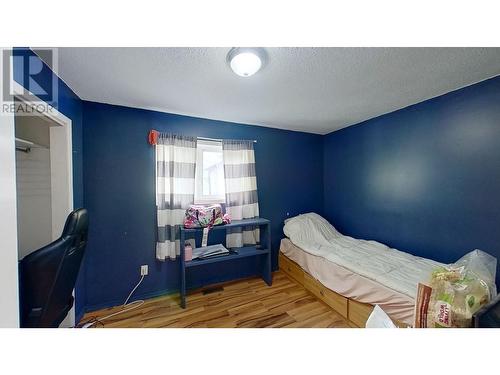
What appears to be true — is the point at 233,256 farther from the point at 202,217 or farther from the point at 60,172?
the point at 60,172

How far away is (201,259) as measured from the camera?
1.93 meters

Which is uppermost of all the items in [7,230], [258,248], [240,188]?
[240,188]

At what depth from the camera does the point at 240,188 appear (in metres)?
2.35

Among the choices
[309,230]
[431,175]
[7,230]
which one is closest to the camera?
[7,230]

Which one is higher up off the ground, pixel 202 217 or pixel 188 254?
pixel 202 217

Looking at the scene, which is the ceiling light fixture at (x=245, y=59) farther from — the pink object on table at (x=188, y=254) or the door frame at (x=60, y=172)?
the pink object on table at (x=188, y=254)

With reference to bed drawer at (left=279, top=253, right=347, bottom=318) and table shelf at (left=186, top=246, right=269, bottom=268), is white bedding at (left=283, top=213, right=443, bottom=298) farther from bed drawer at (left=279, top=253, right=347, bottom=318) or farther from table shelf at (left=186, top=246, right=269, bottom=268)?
table shelf at (left=186, top=246, right=269, bottom=268)

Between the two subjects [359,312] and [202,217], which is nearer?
[359,312]

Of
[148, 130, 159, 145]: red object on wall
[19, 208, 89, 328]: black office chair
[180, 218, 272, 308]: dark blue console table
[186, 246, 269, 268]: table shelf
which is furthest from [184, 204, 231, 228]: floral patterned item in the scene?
[19, 208, 89, 328]: black office chair

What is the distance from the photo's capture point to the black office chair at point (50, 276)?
825mm

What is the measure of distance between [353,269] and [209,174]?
6.30 feet

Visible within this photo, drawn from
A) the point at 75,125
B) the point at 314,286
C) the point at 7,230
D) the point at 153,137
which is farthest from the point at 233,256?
the point at 75,125

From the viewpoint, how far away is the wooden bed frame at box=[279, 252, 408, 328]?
1.52 metres

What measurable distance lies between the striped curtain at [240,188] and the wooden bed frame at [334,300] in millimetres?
638
